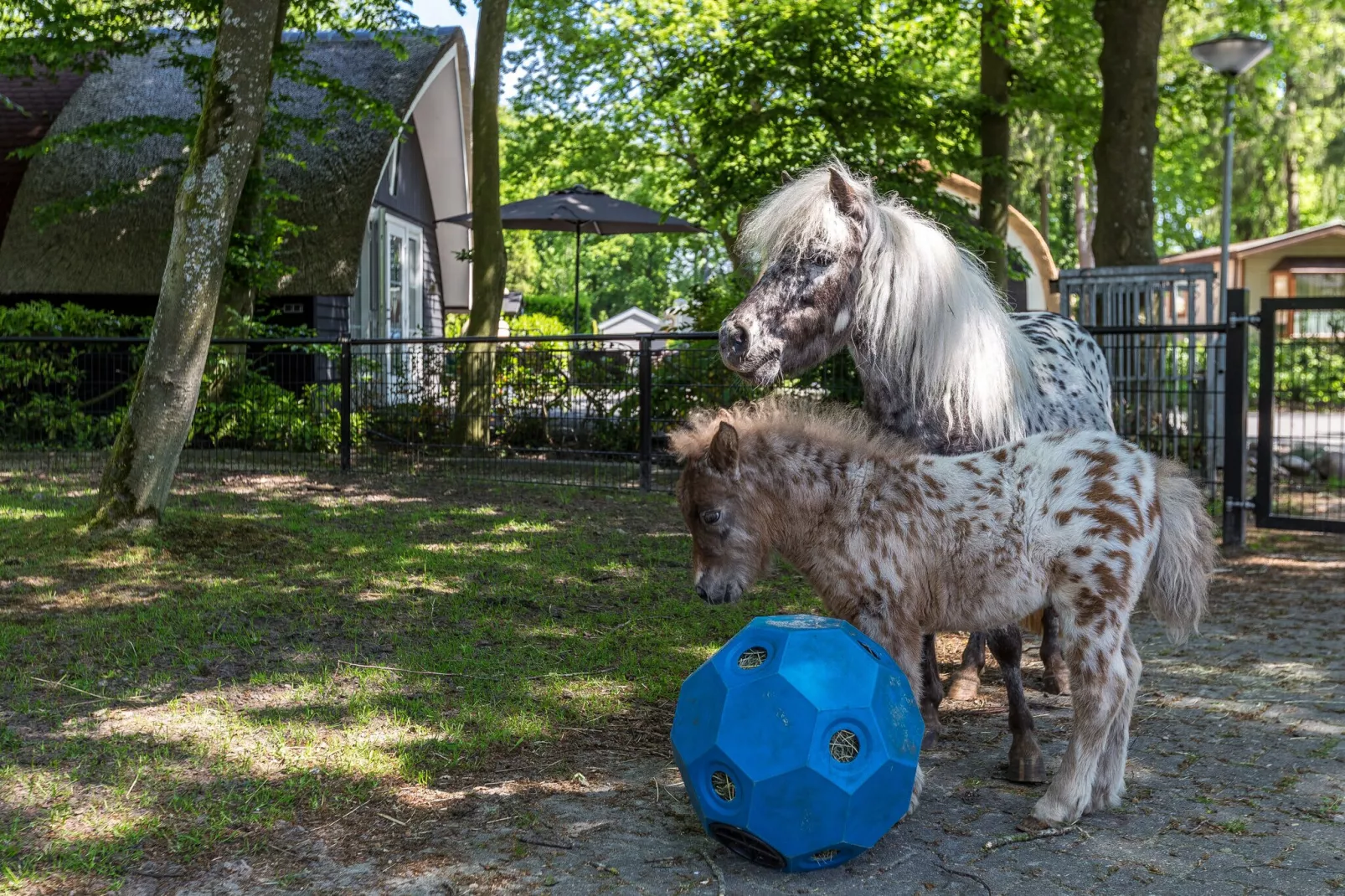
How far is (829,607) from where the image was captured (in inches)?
170

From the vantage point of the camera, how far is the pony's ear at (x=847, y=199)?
4.77 metres

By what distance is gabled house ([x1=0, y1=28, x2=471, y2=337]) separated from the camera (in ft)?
59.9

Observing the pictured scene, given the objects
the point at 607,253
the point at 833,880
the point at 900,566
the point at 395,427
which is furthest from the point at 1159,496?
the point at 607,253

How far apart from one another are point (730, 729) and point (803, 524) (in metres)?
0.97

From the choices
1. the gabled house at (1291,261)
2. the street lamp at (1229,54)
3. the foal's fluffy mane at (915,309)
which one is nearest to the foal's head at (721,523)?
the foal's fluffy mane at (915,309)

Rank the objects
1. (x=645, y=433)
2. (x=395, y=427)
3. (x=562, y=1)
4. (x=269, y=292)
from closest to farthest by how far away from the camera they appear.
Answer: (x=645, y=433)
(x=395, y=427)
(x=269, y=292)
(x=562, y=1)

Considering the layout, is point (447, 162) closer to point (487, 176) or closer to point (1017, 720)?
point (487, 176)

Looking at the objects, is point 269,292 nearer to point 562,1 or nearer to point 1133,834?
point 562,1

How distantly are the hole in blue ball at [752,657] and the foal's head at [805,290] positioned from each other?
1376 millimetres

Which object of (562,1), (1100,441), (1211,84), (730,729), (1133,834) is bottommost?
(1133,834)

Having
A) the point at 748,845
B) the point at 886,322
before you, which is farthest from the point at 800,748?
the point at 886,322

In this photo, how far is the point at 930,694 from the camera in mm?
4938

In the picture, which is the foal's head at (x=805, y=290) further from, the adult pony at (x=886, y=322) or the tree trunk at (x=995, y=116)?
the tree trunk at (x=995, y=116)

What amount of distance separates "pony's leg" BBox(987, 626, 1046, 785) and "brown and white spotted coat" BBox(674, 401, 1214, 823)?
1.08 ft
